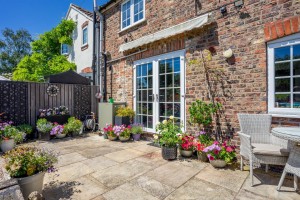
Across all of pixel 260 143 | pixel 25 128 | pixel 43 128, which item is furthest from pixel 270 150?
pixel 25 128

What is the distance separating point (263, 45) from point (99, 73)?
6799 millimetres

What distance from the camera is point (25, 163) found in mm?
2414

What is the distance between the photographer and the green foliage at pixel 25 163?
Answer: 2.37m

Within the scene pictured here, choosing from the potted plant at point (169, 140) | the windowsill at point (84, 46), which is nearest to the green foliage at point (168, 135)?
the potted plant at point (169, 140)

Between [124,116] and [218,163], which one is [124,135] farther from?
[218,163]

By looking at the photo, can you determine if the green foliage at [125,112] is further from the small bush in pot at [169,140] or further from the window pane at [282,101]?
the window pane at [282,101]

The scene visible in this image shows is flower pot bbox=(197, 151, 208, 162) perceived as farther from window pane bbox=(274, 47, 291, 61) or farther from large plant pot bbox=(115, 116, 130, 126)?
large plant pot bbox=(115, 116, 130, 126)

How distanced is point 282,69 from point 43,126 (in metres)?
7.16

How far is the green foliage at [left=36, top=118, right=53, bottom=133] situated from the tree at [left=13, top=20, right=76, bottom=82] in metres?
6.67

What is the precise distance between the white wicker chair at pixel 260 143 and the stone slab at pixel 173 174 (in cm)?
105

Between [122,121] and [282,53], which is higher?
[282,53]

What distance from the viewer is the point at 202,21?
4.26 m

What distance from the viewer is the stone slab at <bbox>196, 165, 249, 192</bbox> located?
293cm

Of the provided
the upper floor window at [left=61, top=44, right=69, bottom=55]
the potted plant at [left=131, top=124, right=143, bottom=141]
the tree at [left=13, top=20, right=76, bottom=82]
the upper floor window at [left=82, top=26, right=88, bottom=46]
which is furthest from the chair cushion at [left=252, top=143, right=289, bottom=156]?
the upper floor window at [left=61, top=44, right=69, bottom=55]
